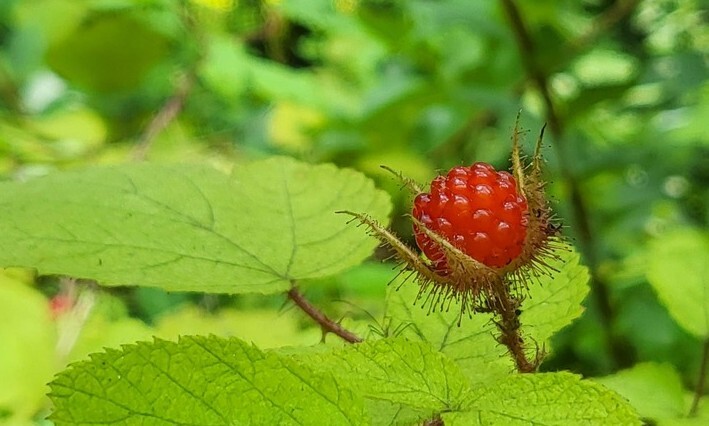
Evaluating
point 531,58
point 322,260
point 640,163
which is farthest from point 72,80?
point 322,260

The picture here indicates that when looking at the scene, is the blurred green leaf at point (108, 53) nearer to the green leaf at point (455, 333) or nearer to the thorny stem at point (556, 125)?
the thorny stem at point (556, 125)

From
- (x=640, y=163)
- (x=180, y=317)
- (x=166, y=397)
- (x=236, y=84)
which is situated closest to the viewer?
(x=166, y=397)

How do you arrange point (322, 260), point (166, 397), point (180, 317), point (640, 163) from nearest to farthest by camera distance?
point (166, 397) → point (322, 260) → point (180, 317) → point (640, 163)

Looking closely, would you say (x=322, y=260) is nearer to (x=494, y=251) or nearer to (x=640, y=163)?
(x=494, y=251)

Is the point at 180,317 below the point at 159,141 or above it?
above

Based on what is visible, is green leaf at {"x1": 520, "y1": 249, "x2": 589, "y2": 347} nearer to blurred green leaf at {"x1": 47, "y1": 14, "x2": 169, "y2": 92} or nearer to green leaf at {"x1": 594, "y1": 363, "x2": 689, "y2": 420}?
green leaf at {"x1": 594, "y1": 363, "x2": 689, "y2": 420}

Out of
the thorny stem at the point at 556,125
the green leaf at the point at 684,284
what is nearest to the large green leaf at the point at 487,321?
the green leaf at the point at 684,284
